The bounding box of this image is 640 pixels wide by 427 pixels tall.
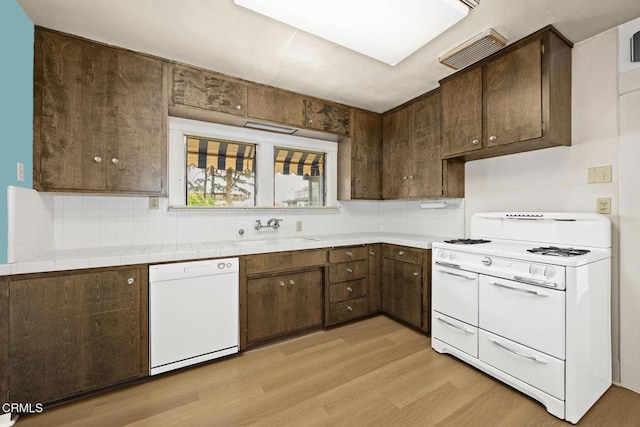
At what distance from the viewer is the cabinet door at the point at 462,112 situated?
231cm

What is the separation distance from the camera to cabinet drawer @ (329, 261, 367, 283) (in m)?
2.81

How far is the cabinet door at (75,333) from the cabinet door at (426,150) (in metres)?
2.73

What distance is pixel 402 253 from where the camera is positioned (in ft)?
9.42

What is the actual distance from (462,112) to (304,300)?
90.5 inches

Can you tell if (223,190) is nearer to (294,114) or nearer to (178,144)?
(178,144)

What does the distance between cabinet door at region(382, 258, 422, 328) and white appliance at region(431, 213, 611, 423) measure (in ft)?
1.15

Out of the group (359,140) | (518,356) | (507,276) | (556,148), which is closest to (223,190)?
(359,140)

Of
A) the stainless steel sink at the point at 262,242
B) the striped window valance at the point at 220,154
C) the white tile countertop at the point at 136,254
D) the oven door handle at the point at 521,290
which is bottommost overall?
the oven door handle at the point at 521,290

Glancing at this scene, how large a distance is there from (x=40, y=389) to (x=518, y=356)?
3.02m

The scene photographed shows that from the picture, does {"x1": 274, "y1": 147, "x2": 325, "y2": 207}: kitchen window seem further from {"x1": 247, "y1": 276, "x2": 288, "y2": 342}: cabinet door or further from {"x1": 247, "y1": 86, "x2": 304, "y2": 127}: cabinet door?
{"x1": 247, "y1": 276, "x2": 288, "y2": 342}: cabinet door
